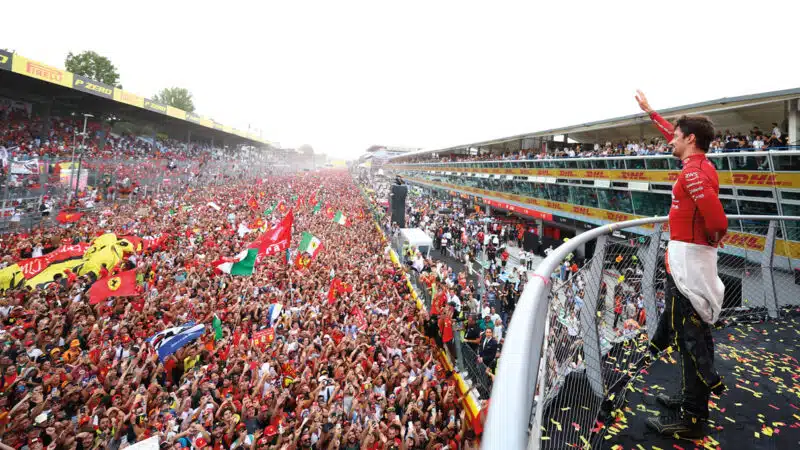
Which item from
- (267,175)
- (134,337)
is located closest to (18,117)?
(267,175)

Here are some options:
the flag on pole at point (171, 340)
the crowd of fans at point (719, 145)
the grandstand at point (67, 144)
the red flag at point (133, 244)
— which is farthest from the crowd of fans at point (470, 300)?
the grandstand at point (67, 144)

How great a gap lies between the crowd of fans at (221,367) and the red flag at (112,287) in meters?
0.52

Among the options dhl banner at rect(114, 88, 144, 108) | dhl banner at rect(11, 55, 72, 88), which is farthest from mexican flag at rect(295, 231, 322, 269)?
dhl banner at rect(114, 88, 144, 108)

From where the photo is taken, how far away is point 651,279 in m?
2.96

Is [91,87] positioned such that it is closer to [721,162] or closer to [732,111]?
[721,162]

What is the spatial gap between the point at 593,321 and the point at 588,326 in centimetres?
5

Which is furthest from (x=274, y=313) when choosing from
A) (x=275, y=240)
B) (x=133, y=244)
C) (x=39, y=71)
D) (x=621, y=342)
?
(x=39, y=71)

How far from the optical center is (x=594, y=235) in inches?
79.9

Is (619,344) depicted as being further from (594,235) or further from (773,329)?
(773,329)

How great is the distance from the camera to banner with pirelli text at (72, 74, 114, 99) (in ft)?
83.0

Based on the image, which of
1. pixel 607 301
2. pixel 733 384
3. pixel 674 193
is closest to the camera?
pixel 674 193

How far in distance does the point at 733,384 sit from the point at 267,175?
53.4 meters

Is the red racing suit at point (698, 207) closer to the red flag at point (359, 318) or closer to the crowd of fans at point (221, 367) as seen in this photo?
the crowd of fans at point (221, 367)

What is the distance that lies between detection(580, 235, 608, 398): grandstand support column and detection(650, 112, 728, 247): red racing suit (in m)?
0.44
